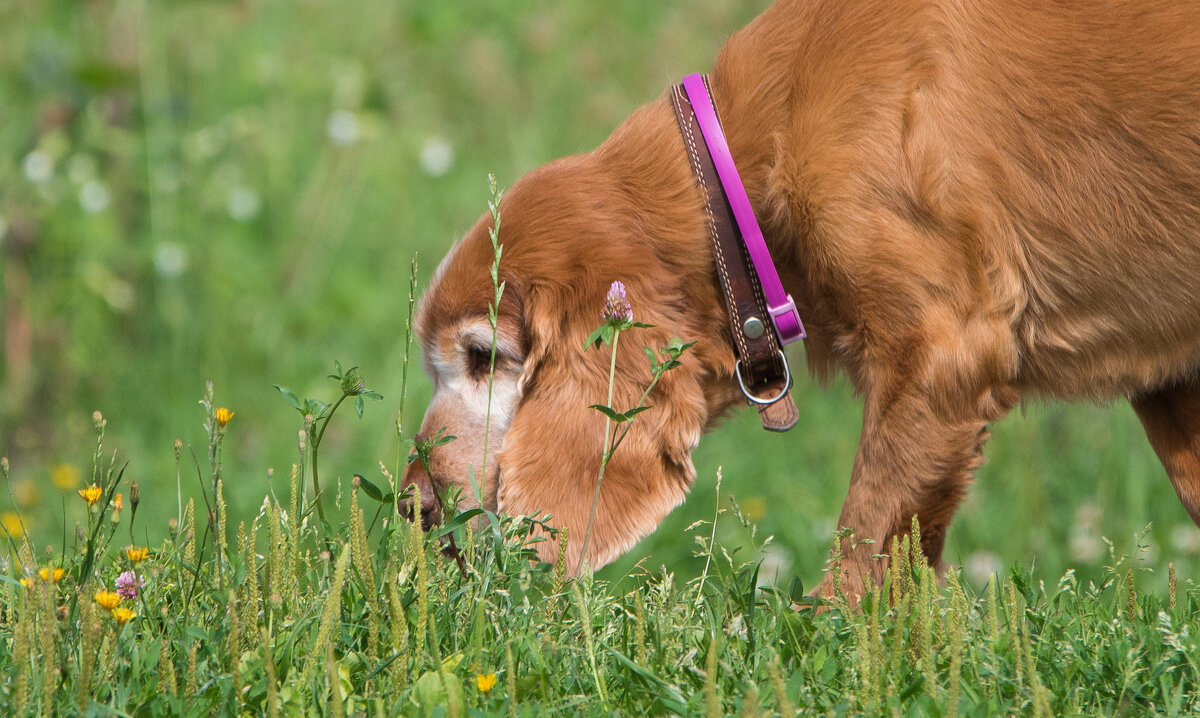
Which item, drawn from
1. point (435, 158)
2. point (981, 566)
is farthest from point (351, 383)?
point (435, 158)

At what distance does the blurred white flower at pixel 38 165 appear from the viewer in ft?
15.8

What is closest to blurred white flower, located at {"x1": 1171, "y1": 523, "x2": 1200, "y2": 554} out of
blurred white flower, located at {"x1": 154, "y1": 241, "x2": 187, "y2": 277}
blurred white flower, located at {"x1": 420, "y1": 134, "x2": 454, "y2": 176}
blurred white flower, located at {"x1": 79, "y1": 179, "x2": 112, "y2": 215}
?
blurred white flower, located at {"x1": 420, "y1": 134, "x2": 454, "y2": 176}

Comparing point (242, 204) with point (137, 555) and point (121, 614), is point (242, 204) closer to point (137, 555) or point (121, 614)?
point (137, 555)

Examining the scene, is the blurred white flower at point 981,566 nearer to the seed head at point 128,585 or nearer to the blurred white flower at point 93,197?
the seed head at point 128,585

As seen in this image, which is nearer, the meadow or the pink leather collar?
the meadow

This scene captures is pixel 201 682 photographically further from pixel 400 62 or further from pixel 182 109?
pixel 400 62

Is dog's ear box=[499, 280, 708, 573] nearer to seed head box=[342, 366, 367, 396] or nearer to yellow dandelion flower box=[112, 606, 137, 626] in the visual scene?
seed head box=[342, 366, 367, 396]

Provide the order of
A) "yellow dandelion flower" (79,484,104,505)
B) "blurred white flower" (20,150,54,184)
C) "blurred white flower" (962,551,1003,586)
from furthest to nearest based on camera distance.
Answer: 1. "blurred white flower" (20,150,54,184)
2. "blurred white flower" (962,551,1003,586)
3. "yellow dandelion flower" (79,484,104,505)

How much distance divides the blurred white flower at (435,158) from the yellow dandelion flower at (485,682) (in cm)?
478

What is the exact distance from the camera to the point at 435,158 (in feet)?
20.4

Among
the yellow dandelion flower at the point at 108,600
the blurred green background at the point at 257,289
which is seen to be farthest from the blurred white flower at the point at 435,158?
the yellow dandelion flower at the point at 108,600

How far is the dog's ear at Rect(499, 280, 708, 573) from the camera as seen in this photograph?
2529mm

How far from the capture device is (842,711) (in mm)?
1634

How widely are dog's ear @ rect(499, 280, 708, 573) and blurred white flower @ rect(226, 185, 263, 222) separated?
3482mm
